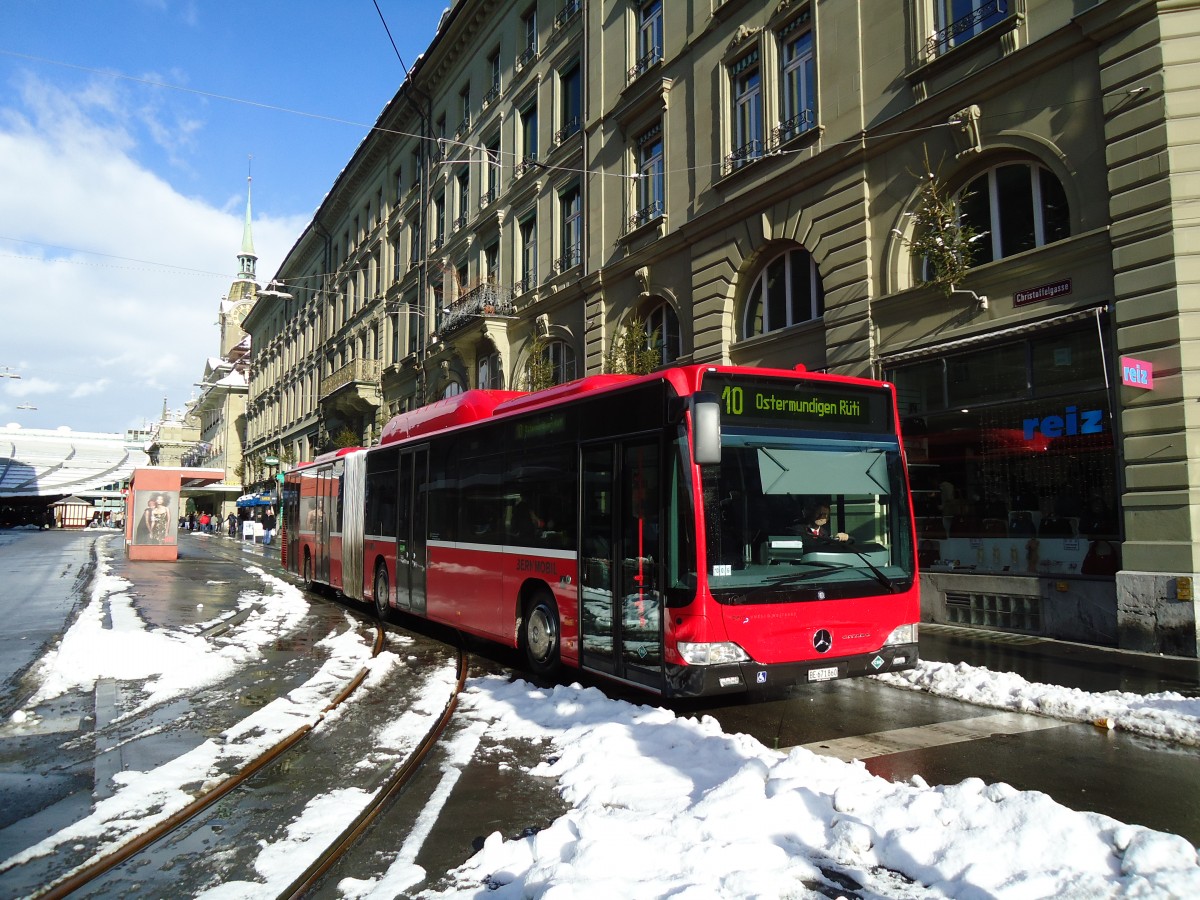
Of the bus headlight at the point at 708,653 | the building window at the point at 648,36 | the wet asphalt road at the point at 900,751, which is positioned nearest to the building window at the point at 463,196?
the building window at the point at 648,36

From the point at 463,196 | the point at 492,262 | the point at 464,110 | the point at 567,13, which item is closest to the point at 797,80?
the point at 567,13

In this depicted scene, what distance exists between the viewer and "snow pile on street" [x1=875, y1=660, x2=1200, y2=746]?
6.73 meters

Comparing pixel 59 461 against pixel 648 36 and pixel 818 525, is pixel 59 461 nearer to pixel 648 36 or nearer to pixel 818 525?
pixel 648 36

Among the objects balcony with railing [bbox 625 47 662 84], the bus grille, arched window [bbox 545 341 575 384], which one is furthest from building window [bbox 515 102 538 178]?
the bus grille

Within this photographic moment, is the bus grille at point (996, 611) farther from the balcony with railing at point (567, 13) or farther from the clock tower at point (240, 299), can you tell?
the clock tower at point (240, 299)

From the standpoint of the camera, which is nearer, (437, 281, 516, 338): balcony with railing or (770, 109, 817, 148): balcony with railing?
(770, 109, 817, 148): balcony with railing

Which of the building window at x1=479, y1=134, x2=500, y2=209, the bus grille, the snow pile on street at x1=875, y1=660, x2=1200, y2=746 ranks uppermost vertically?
the building window at x1=479, y1=134, x2=500, y2=209

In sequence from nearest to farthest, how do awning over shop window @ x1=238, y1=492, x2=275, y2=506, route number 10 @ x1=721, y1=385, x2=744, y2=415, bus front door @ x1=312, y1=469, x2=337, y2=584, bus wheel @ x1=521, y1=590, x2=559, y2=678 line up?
route number 10 @ x1=721, y1=385, x2=744, y2=415 → bus wheel @ x1=521, y1=590, x2=559, y2=678 → bus front door @ x1=312, y1=469, x2=337, y2=584 → awning over shop window @ x1=238, y1=492, x2=275, y2=506

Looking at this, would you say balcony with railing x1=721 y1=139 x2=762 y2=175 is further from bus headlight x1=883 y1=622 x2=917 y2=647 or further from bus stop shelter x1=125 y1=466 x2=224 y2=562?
bus stop shelter x1=125 y1=466 x2=224 y2=562

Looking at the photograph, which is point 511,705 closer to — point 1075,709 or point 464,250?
point 1075,709

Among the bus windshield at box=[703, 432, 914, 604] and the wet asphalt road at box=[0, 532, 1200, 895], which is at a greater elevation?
the bus windshield at box=[703, 432, 914, 604]

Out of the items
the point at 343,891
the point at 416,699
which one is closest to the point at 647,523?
the point at 416,699

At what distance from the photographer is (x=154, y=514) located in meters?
32.0

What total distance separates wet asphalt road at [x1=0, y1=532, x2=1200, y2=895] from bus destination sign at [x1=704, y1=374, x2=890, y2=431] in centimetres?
252
